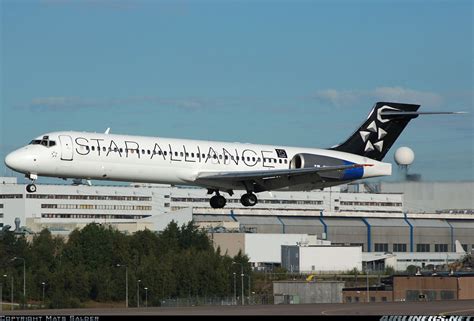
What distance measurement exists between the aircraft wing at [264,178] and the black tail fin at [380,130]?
4.62 meters

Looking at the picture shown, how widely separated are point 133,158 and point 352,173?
13.4 meters

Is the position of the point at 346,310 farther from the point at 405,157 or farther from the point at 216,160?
the point at 405,157

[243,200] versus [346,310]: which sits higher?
[243,200]

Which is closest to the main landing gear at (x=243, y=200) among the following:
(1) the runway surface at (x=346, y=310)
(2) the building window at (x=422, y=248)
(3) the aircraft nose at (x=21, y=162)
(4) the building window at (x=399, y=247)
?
(1) the runway surface at (x=346, y=310)

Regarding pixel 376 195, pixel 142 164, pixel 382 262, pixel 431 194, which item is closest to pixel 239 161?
pixel 142 164

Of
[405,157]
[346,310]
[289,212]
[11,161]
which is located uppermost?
[405,157]

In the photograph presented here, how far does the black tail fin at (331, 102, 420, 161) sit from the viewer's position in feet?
218

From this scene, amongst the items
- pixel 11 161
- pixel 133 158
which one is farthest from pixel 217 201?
pixel 11 161

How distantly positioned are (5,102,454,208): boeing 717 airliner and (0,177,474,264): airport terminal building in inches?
1985

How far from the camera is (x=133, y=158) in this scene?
57.0 m

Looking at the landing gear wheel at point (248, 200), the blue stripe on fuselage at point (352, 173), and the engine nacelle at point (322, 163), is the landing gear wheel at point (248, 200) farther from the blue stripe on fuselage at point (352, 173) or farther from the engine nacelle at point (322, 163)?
the blue stripe on fuselage at point (352, 173)

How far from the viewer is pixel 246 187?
60875mm

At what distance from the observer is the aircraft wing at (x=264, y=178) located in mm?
58844

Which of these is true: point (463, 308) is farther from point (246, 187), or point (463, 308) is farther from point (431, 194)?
point (431, 194)
